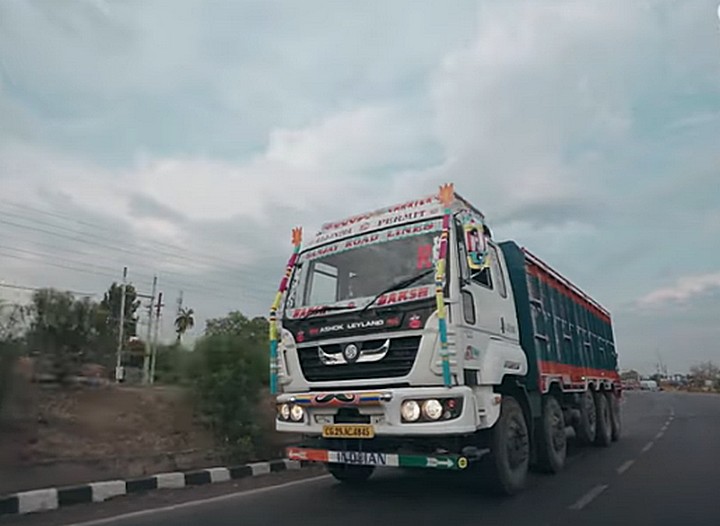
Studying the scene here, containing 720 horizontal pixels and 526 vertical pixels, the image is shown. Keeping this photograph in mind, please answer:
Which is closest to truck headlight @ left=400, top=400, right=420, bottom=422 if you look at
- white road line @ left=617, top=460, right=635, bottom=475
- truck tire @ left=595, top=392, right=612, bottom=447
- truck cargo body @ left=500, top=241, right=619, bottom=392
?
truck cargo body @ left=500, top=241, right=619, bottom=392

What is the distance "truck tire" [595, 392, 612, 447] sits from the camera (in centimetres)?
1275

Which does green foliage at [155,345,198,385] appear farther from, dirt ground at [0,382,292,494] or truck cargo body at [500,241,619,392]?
truck cargo body at [500,241,619,392]

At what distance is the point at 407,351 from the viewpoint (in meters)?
6.20

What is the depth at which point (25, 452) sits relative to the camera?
7496 millimetres

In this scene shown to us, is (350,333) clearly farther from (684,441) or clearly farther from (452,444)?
(684,441)

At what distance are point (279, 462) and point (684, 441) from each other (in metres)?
8.76

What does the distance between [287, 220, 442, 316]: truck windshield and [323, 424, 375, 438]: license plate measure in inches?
46.9

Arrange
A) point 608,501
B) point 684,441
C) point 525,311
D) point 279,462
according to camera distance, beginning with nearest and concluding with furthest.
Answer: point 608,501, point 525,311, point 279,462, point 684,441

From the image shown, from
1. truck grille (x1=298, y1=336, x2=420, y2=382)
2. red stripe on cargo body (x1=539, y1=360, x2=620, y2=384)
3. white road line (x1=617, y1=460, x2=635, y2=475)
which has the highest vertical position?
red stripe on cargo body (x1=539, y1=360, x2=620, y2=384)

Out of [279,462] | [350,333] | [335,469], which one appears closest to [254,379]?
[279,462]

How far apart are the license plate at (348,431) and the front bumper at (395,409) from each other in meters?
0.05

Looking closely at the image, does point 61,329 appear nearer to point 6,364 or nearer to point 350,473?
point 6,364

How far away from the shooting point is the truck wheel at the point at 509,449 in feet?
21.7

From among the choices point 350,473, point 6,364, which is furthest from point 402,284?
point 6,364
